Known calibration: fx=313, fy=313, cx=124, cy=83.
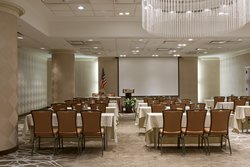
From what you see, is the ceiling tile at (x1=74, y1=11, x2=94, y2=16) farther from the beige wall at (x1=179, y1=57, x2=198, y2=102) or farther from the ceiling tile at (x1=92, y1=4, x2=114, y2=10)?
the beige wall at (x1=179, y1=57, x2=198, y2=102)

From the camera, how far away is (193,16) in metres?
9.12

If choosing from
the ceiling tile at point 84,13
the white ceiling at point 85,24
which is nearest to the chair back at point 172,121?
the white ceiling at point 85,24

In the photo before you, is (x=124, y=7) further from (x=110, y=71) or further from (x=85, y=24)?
(x=110, y=71)

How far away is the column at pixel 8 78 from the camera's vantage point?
23.5ft

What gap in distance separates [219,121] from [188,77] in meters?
15.5

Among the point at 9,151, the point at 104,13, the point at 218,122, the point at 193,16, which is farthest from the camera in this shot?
the point at 104,13

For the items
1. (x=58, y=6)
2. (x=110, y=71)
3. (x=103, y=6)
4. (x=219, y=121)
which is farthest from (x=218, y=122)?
(x=110, y=71)

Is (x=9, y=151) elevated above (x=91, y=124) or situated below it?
below

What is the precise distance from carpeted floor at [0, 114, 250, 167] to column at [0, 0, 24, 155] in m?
0.40

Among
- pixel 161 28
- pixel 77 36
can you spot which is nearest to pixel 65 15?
pixel 77 36

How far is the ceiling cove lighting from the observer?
24.4ft

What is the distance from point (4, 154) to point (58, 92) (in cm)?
938

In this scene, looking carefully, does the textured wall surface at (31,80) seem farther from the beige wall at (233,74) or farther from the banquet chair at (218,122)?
the beige wall at (233,74)

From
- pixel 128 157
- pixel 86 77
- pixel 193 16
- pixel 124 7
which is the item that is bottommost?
pixel 128 157
